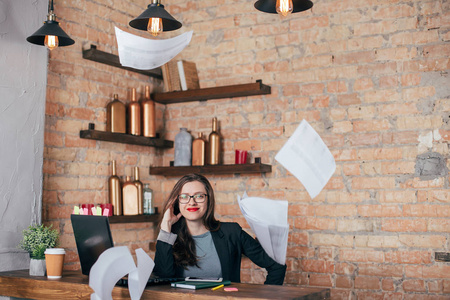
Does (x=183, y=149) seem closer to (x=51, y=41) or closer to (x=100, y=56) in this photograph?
(x=100, y=56)

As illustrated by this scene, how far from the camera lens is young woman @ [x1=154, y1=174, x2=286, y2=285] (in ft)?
8.88

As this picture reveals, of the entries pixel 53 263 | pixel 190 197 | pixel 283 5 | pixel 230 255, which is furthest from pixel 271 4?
pixel 53 263

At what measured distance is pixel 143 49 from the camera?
96.7 inches

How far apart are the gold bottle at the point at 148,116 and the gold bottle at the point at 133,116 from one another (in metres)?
0.07

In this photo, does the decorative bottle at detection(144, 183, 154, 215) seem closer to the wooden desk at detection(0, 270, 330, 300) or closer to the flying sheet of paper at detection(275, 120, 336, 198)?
the wooden desk at detection(0, 270, 330, 300)

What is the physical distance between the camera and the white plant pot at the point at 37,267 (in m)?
2.63

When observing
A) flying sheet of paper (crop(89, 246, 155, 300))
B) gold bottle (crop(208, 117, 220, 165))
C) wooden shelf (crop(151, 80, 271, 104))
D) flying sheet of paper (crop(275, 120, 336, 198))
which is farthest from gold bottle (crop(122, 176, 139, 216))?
flying sheet of paper (crop(275, 120, 336, 198))

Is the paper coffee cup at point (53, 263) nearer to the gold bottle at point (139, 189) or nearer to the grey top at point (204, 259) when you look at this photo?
the grey top at point (204, 259)

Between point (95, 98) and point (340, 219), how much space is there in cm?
183

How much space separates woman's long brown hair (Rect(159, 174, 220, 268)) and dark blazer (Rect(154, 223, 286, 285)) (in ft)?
0.15

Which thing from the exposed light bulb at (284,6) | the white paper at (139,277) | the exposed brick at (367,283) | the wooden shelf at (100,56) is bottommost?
the exposed brick at (367,283)

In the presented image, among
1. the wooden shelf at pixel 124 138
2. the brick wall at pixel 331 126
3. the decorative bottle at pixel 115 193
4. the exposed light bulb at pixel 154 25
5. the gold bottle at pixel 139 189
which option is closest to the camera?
the exposed light bulb at pixel 154 25

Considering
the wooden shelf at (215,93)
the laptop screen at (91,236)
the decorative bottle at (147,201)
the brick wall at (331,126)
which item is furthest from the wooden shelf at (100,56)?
the laptop screen at (91,236)

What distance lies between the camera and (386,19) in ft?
11.2
